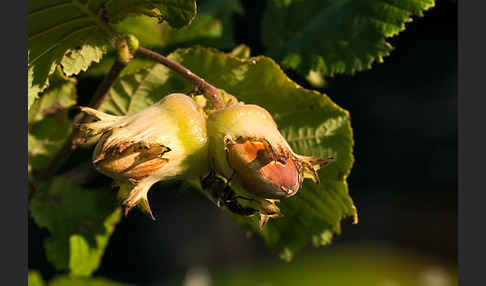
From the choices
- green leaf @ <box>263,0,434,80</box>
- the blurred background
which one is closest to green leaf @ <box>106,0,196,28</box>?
green leaf @ <box>263,0,434,80</box>

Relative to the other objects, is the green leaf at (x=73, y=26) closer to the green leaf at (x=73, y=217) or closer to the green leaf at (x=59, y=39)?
the green leaf at (x=59, y=39)

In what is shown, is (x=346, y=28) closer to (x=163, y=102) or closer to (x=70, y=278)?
(x=163, y=102)

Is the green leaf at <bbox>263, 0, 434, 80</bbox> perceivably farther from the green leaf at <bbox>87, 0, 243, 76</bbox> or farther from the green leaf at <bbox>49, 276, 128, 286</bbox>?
the green leaf at <bbox>49, 276, 128, 286</bbox>

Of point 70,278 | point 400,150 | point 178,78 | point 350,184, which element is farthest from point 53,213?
point 400,150

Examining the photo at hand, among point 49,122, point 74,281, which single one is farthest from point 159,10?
point 74,281

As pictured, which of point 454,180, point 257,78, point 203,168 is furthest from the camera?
point 454,180
